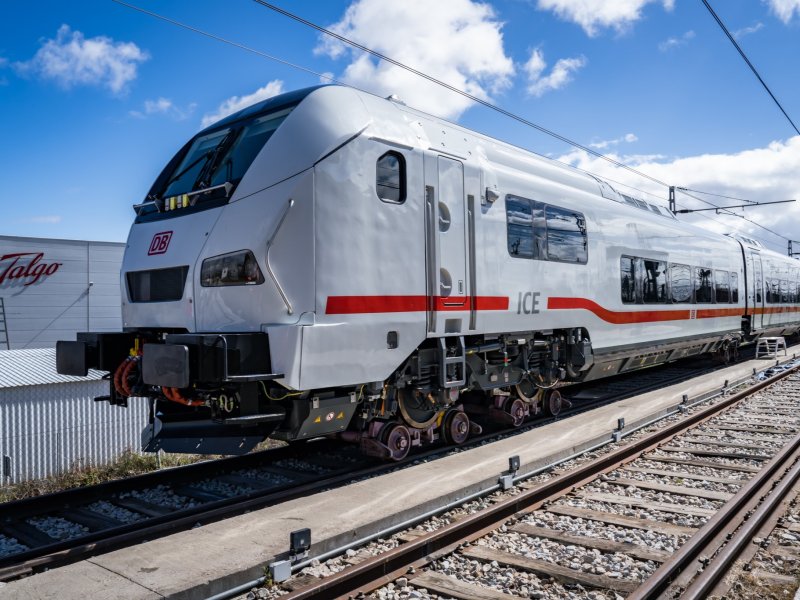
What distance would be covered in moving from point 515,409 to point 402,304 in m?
3.35

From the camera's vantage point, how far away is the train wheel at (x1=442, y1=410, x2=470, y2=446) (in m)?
8.02

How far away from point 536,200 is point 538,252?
0.70 m

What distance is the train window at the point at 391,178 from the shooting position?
21.5 ft

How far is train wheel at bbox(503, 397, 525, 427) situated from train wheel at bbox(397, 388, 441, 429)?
1.78m

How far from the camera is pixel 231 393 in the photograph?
5.88 metres

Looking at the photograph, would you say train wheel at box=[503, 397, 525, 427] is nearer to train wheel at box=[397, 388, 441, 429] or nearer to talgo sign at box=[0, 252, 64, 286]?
train wheel at box=[397, 388, 441, 429]

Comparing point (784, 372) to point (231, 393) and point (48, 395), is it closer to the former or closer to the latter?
point (231, 393)

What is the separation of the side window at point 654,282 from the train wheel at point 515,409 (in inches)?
150

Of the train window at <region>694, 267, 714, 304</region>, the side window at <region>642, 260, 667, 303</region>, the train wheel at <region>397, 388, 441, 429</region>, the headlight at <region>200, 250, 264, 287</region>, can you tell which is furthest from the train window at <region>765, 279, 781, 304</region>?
the headlight at <region>200, 250, 264, 287</region>

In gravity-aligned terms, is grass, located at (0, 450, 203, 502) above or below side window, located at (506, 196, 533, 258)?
below

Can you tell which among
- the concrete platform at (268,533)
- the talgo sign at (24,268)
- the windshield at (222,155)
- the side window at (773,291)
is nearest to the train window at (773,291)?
the side window at (773,291)

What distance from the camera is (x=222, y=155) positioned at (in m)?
6.79

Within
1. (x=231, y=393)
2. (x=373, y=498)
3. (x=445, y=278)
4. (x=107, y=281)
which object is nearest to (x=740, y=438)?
(x=445, y=278)

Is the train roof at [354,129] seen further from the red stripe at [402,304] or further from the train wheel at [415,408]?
the train wheel at [415,408]
